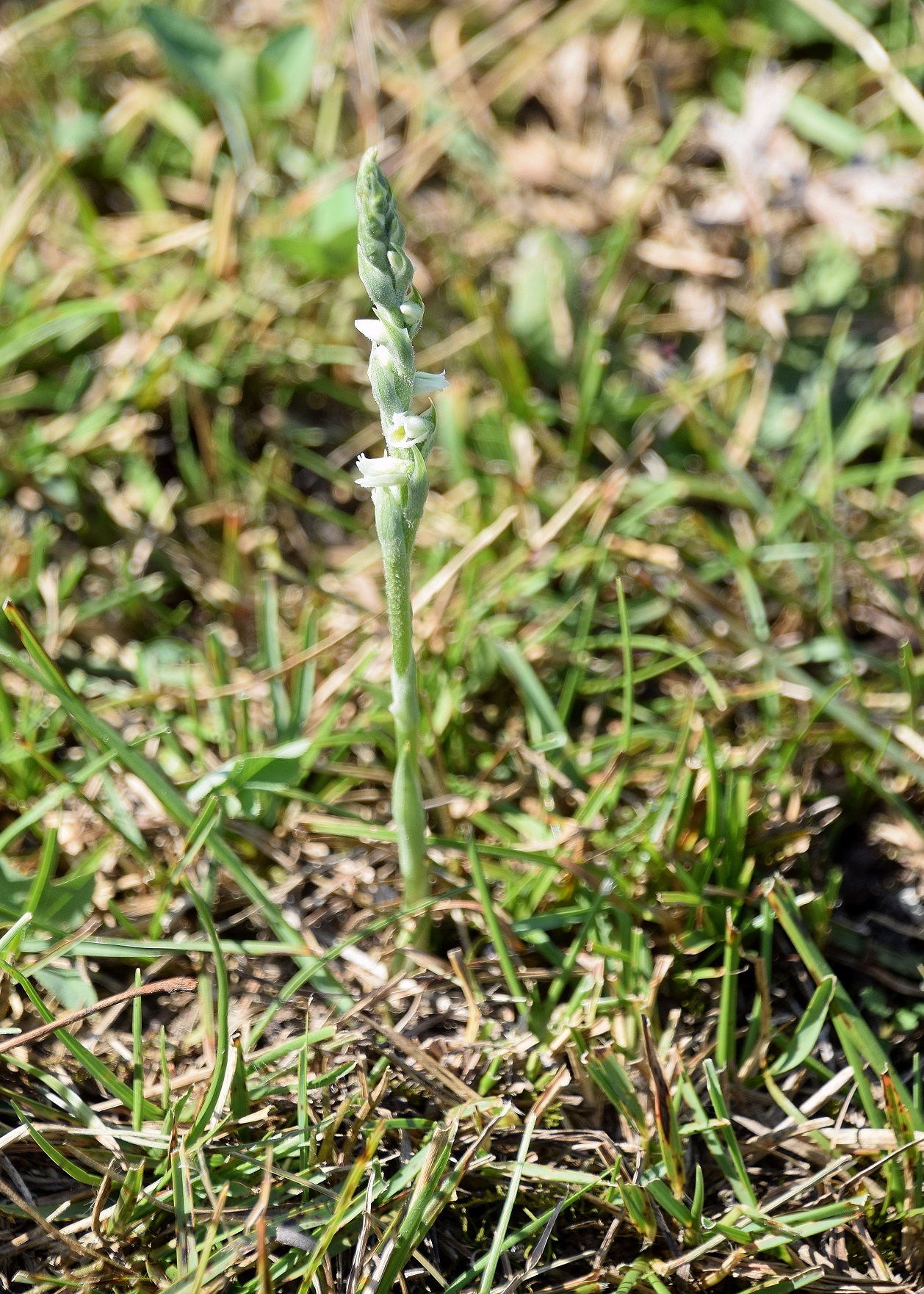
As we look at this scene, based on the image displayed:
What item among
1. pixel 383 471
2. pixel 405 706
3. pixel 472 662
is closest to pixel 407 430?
pixel 383 471

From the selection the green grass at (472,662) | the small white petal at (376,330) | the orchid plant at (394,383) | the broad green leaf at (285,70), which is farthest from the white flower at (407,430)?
the broad green leaf at (285,70)

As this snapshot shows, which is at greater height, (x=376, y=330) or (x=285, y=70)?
(x=285, y=70)

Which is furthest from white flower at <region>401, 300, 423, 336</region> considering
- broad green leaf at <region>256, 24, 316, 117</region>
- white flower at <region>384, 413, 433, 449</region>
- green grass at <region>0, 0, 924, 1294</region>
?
broad green leaf at <region>256, 24, 316, 117</region>

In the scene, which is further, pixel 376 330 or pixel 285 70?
pixel 285 70

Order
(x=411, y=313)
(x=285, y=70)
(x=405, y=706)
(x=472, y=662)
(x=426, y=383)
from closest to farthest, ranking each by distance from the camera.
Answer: (x=411, y=313) < (x=426, y=383) < (x=405, y=706) < (x=472, y=662) < (x=285, y=70)

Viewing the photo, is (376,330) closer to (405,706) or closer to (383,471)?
(383,471)
